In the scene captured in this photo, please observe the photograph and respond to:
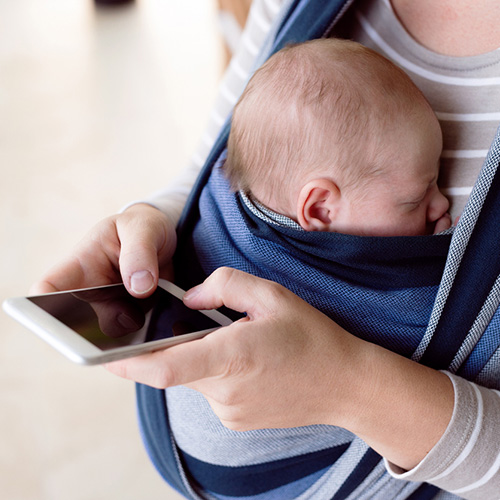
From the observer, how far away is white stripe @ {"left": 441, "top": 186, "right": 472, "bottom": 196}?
796 mm

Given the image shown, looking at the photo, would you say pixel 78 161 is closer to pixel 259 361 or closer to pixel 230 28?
pixel 230 28

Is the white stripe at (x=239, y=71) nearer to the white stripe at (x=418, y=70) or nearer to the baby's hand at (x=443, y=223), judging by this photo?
the white stripe at (x=418, y=70)

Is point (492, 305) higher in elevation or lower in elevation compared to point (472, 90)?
lower

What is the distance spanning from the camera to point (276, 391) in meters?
0.64

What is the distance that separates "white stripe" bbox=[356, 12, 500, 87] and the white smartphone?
44 centimetres

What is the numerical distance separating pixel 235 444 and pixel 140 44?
3.30 metres

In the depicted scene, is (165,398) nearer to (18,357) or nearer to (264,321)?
(264,321)

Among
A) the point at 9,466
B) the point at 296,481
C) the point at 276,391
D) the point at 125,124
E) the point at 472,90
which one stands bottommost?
the point at 9,466

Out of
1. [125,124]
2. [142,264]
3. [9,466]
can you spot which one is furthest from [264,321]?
[125,124]

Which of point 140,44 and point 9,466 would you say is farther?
point 140,44

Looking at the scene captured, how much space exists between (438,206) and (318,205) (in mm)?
159

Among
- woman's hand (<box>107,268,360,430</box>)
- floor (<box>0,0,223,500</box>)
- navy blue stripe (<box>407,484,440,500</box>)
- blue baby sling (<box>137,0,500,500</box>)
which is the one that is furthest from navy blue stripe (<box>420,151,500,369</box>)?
floor (<box>0,0,223,500</box>)

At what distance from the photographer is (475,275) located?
673 mm

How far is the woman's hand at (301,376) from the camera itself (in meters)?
0.60
